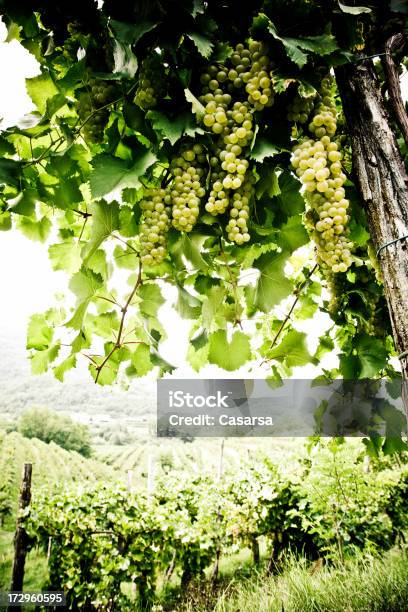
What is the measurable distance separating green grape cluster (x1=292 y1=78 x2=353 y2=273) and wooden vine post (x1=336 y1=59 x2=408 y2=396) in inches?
4.2

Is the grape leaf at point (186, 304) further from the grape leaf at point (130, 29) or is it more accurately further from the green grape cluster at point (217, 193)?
the grape leaf at point (130, 29)

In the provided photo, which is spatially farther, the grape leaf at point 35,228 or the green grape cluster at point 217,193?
the grape leaf at point 35,228

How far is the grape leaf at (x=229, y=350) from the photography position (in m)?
1.50

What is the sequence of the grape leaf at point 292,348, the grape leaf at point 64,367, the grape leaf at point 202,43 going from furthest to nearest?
the grape leaf at point 64,367, the grape leaf at point 292,348, the grape leaf at point 202,43

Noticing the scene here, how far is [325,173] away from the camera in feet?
3.27

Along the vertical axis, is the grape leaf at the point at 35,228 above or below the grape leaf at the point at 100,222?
above

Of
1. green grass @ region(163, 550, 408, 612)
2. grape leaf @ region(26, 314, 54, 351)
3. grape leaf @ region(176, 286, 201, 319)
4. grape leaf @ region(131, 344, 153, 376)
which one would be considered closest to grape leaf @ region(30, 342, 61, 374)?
grape leaf @ region(26, 314, 54, 351)

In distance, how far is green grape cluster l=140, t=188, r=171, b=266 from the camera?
1056 mm

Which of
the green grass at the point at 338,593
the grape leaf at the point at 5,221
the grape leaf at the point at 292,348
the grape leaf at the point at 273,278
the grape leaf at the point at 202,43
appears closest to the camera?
the grape leaf at the point at 202,43

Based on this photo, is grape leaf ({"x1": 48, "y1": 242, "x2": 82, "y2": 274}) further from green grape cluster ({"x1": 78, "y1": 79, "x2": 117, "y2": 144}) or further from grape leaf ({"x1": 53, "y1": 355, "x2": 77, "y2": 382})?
green grape cluster ({"x1": 78, "y1": 79, "x2": 117, "y2": 144})

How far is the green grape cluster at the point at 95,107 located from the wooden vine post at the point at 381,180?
63cm

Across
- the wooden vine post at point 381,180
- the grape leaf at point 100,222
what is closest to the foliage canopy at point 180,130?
the grape leaf at point 100,222

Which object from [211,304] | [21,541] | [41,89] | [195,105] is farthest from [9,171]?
[21,541]

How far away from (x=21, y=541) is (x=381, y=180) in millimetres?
5145
